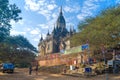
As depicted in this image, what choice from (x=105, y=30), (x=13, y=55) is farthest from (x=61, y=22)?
(x=105, y=30)

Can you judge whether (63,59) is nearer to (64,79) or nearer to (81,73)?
(81,73)

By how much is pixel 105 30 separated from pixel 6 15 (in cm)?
1604

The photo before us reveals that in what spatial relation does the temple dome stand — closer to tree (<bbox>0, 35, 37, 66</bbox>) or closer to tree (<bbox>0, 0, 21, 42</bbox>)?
tree (<bbox>0, 35, 37, 66</bbox>)

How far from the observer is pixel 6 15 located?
109 feet

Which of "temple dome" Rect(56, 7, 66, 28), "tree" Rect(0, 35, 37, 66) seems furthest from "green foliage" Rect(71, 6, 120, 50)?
"temple dome" Rect(56, 7, 66, 28)

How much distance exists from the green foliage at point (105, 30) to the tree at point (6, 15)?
546 inches

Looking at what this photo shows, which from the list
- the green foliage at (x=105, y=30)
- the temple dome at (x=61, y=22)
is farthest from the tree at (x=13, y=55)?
the temple dome at (x=61, y=22)

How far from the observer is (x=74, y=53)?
51.5 meters

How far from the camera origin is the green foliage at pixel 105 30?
4047 cm

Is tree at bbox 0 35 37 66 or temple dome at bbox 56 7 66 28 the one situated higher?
temple dome at bbox 56 7 66 28

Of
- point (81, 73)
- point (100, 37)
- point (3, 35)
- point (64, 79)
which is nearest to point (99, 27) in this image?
point (100, 37)

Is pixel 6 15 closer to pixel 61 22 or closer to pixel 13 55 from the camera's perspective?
pixel 13 55

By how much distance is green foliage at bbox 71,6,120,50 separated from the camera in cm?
4047

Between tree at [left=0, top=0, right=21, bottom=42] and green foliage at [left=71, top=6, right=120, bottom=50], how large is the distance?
1387 cm
